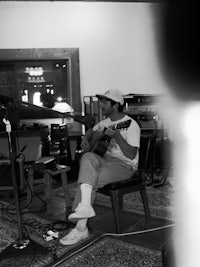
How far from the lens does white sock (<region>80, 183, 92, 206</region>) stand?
1875 mm

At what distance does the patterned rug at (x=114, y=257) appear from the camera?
1604 mm

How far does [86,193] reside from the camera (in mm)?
1880

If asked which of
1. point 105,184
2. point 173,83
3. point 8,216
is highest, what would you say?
point 173,83

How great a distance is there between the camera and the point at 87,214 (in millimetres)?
1860

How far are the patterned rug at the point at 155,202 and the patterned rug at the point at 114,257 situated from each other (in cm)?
61

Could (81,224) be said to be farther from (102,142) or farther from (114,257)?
(102,142)

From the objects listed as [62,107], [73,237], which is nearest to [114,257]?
[73,237]

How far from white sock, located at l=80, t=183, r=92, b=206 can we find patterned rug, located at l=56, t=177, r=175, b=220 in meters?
0.73

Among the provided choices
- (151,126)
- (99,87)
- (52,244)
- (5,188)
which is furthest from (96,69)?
(52,244)

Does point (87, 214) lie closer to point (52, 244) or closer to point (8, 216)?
point (52, 244)

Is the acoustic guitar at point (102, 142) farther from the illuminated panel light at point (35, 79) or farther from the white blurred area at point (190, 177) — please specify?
the illuminated panel light at point (35, 79)

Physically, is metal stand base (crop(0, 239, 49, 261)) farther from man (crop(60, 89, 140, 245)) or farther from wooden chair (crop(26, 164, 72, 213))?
wooden chair (crop(26, 164, 72, 213))

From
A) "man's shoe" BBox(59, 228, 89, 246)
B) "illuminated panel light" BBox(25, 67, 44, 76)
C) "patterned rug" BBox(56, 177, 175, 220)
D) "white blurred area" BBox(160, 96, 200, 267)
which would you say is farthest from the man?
"illuminated panel light" BBox(25, 67, 44, 76)

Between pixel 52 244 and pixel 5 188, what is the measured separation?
1.01 m
